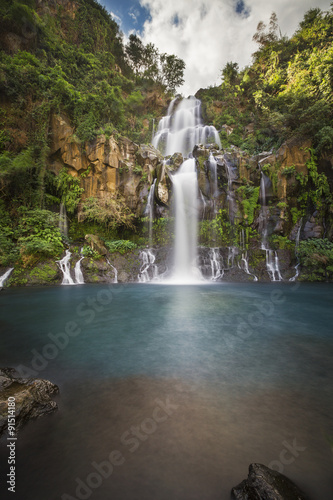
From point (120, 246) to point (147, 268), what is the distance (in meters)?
2.21

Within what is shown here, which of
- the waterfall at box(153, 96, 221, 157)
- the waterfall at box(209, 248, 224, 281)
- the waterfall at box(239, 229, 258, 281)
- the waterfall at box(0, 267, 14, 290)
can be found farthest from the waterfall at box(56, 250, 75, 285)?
the waterfall at box(153, 96, 221, 157)

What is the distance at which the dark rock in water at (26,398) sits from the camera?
75.4 inches

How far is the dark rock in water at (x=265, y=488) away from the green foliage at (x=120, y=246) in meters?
12.2

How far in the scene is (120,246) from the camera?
1330cm

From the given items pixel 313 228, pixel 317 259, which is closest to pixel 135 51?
pixel 313 228

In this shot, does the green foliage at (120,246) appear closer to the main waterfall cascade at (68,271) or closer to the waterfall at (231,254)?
the main waterfall cascade at (68,271)

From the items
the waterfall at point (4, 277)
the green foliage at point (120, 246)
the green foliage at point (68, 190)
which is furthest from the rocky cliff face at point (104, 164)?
the waterfall at point (4, 277)

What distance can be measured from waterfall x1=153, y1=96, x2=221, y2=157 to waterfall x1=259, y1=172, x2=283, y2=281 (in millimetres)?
7755

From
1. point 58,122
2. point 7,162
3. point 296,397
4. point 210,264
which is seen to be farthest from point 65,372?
point 58,122

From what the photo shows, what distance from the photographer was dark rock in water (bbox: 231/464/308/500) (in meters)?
1.31

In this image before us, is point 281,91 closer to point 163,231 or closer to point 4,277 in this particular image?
point 163,231

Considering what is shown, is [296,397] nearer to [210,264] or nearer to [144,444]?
[144,444]

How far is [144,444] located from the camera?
70.1 inches

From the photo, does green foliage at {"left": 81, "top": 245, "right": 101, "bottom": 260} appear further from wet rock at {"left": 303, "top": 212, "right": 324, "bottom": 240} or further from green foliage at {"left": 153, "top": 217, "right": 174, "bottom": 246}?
wet rock at {"left": 303, "top": 212, "right": 324, "bottom": 240}
